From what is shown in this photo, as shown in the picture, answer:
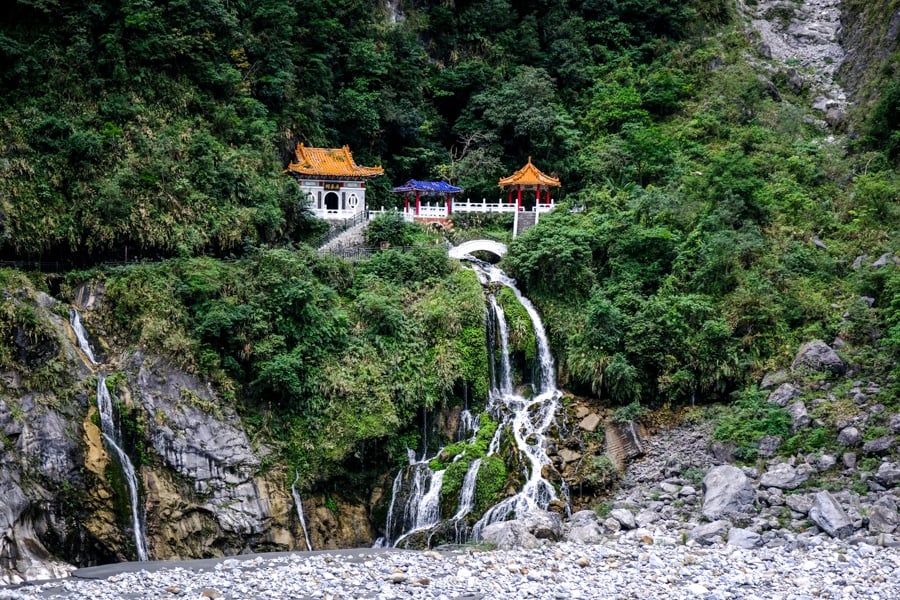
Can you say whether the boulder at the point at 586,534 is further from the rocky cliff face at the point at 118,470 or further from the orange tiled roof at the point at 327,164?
the orange tiled roof at the point at 327,164

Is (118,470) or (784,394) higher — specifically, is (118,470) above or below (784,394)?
below

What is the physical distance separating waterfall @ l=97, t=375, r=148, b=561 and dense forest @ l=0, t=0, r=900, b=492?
1.20 metres

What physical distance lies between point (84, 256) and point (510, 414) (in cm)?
1415

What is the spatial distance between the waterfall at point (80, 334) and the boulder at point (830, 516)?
18887mm

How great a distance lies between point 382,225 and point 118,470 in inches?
570

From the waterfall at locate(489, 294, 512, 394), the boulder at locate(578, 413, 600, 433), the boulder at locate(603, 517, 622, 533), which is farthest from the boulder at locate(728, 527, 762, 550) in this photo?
the waterfall at locate(489, 294, 512, 394)

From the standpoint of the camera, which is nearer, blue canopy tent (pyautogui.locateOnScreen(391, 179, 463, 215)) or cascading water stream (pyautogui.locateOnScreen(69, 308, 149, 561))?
cascading water stream (pyautogui.locateOnScreen(69, 308, 149, 561))

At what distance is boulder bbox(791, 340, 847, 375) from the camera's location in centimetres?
2397

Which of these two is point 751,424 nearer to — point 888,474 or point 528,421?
point 888,474

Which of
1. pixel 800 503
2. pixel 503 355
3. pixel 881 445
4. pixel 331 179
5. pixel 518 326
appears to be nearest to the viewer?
pixel 800 503

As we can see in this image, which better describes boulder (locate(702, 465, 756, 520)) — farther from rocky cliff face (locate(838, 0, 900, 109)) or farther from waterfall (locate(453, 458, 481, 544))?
rocky cliff face (locate(838, 0, 900, 109))

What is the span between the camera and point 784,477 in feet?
70.1

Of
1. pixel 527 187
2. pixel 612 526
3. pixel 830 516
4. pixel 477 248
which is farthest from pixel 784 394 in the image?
pixel 527 187

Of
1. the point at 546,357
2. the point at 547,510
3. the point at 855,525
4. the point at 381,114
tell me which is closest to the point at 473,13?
the point at 381,114
